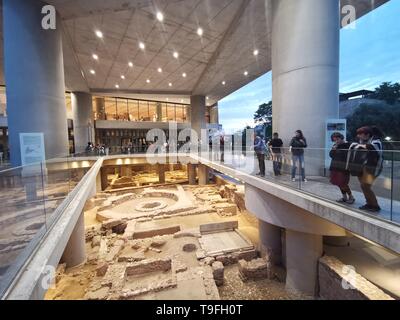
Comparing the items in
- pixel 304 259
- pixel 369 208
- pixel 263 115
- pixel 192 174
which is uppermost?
pixel 263 115

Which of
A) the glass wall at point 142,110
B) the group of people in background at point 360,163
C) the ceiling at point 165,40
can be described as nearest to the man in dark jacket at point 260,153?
the group of people in background at point 360,163

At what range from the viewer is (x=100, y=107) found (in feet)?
101

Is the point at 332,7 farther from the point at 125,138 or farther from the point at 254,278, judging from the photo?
the point at 125,138

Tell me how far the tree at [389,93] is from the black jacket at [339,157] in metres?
25.6

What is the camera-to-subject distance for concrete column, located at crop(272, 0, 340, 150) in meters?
7.30

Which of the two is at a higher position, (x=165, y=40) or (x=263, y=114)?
(x=165, y=40)

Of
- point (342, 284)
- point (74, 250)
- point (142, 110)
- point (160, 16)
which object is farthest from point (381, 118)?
point (142, 110)

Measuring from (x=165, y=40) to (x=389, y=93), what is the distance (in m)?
24.3

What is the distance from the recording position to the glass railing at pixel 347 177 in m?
3.67

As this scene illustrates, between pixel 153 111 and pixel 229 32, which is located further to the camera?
pixel 153 111

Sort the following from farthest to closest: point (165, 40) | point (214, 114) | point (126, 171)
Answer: point (214, 114) < point (126, 171) < point (165, 40)

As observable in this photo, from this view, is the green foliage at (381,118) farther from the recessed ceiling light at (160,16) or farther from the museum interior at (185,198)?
the recessed ceiling light at (160,16)

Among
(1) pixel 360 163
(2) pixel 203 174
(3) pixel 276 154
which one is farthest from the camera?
(2) pixel 203 174

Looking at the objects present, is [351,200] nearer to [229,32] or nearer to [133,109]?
[229,32]
